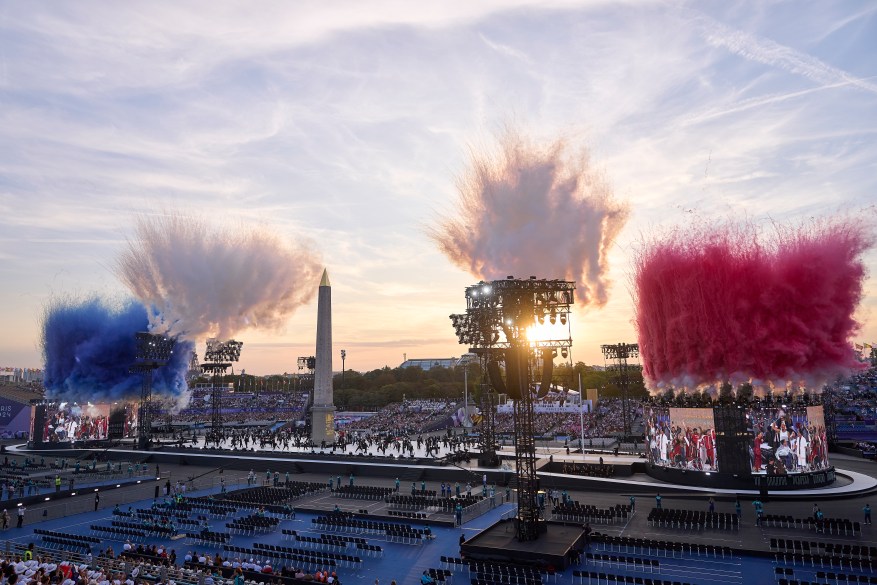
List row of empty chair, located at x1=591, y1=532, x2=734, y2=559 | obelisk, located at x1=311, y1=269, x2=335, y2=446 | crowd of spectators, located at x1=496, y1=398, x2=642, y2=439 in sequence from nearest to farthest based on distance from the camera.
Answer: row of empty chair, located at x1=591, y1=532, x2=734, y2=559 → obelisk, located at x1=311, y1=269, x2=335, y2=446 → crowd of spectators, located at x1=496, y1=398, x2=642, y2=439

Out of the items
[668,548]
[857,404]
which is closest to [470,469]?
[668,548]

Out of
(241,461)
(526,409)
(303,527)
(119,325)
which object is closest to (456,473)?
(303,527)

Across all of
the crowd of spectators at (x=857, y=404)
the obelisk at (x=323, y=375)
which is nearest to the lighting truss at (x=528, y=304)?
the obelisk at (x=323, y=375)

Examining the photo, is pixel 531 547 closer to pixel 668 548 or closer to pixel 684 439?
pixel 668 548

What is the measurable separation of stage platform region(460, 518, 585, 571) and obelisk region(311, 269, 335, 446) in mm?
34453

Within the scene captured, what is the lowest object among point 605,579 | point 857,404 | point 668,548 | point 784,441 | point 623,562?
point 623,562

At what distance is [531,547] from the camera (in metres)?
23.8

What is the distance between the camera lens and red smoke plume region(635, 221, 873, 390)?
1507 inches

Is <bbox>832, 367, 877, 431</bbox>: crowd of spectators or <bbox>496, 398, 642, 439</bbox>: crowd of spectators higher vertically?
<bbox>832, 367, 877, 431</bbox>: crowd of spectators

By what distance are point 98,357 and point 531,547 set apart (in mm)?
81295

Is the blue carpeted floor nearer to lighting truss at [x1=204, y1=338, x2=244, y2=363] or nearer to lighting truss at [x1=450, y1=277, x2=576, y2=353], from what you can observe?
lighting truss at [x1=450, y1=277, x2=576, y2=353]

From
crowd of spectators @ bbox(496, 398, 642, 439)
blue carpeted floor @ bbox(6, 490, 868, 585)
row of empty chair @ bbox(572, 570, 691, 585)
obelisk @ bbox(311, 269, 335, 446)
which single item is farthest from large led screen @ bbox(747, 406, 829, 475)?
obelisk @ bbox(311, 269, 335, 446)

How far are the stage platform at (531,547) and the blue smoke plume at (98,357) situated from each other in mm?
71755

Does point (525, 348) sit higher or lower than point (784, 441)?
higher
